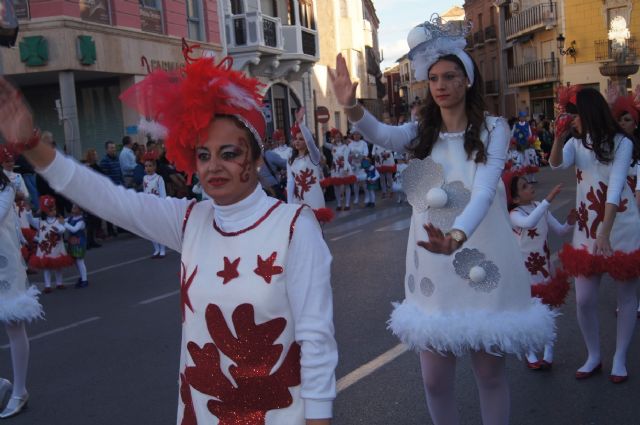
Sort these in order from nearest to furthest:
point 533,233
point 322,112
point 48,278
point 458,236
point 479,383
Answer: point 458,236, point 479,383, point 533,233, point 48,278, point 322,112

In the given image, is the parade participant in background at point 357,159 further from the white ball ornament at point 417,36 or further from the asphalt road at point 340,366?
the white ball ornament at point 417,36

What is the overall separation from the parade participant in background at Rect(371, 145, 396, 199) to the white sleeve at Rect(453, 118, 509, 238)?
18.1m

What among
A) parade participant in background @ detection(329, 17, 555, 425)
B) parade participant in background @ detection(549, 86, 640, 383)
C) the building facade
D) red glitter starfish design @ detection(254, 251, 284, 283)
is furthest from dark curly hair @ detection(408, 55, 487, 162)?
the building facade

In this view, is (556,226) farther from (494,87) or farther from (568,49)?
(494,87)

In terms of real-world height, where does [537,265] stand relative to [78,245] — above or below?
above

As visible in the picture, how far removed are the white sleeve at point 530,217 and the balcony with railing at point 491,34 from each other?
191 feet

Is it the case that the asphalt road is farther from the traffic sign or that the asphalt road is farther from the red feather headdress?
the traffic sign

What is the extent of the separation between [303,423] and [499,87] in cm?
6049

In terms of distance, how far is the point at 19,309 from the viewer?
5305 mm

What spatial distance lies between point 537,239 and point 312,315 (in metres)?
3.44

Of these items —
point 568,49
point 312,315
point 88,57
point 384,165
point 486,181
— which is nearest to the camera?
point 312,315

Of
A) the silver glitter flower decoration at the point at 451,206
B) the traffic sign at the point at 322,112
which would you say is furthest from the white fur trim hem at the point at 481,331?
the traffic sign at the point at 322,112

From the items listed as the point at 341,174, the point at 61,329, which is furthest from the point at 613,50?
the point at 61,329

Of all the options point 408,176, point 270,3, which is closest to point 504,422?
point 408,176
